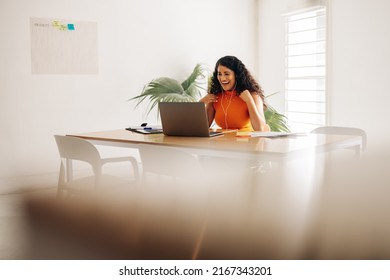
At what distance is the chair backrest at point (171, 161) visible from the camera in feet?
7.59

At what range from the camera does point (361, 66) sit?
185 inches

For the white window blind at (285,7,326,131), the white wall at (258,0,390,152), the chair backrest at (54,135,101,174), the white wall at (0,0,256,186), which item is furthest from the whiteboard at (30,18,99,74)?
the white wall at (258,0,390,152)

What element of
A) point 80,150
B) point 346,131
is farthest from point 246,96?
point 80,150

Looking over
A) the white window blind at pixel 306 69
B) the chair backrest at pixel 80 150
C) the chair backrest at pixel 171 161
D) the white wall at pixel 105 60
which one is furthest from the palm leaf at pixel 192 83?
the chair backrest at pixel 171 161

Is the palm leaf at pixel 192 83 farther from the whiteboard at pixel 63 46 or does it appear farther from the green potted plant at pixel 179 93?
the whiteboard at pixel 63 46

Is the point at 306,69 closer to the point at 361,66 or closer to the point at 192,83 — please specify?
the point at 361,66

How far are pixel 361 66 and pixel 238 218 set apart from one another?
2.79m

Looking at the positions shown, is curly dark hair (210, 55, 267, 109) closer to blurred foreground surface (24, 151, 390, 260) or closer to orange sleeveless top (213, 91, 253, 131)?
orange sleeveless top (213, 91, 253, 131)

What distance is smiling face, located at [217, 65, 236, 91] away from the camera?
336 centimetres

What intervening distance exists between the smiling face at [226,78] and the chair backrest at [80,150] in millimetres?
1107

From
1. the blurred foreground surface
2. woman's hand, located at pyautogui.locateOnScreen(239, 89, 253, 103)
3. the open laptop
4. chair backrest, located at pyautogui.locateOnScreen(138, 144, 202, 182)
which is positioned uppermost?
woman's hand, located at pyautogui.locateOnScreen(239, 89, 253, 103)

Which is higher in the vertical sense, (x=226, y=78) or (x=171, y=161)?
(x=226, y=78)

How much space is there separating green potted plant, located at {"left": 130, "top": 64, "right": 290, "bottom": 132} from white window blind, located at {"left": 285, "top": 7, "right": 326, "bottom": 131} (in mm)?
497
